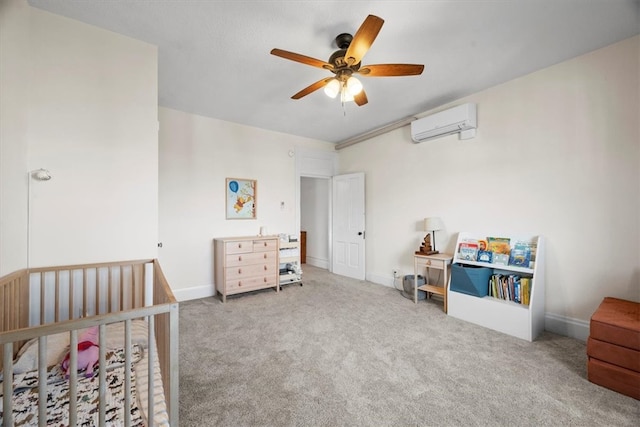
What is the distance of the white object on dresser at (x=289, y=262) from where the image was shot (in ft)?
14.0

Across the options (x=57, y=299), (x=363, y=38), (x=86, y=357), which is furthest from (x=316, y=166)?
(x=86, y=357)

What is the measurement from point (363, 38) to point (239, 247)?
300 centimetres

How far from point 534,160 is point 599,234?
2.93 ft

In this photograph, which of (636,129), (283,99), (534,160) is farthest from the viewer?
(283,99)

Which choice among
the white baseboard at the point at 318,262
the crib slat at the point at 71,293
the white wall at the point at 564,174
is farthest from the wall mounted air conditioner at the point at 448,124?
the crib slat at the point at 71,293

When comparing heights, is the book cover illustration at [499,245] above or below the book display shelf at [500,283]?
above

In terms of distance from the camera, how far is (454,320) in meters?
2.94

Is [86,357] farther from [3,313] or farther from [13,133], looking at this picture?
[13,133]

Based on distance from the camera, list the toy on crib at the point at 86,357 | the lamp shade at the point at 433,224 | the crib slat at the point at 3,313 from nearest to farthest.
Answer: the toy on crib at the point at 86,357
the crib slat at the point at 3,313
the lamp shade at the point at 433,224

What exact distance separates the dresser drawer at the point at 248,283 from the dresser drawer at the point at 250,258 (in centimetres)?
22

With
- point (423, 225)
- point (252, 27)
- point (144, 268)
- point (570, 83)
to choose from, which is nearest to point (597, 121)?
point (570, 83)

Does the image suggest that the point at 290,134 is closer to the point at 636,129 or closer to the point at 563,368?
the point at 636,129

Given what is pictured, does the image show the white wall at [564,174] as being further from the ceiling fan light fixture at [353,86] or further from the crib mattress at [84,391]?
the crib mattress at [84,391]

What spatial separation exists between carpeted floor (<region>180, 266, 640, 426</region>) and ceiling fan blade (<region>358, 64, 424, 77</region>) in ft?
7.53
